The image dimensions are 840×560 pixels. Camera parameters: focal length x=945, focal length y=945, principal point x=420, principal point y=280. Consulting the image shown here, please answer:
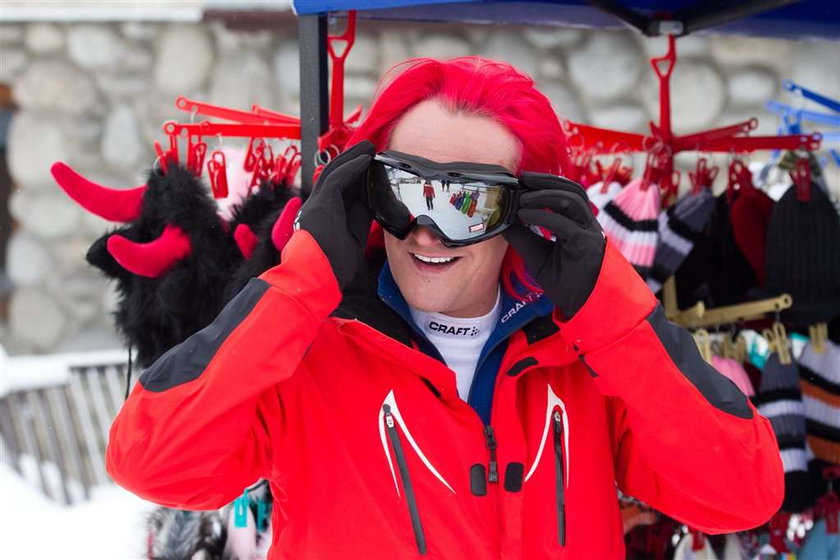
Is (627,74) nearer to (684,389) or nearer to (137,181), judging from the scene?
(137,181)

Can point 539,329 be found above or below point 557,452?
above

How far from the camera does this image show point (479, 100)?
49.4 inches

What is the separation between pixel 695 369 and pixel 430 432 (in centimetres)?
35

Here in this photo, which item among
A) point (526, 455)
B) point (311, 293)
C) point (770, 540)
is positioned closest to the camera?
point (311, 293)

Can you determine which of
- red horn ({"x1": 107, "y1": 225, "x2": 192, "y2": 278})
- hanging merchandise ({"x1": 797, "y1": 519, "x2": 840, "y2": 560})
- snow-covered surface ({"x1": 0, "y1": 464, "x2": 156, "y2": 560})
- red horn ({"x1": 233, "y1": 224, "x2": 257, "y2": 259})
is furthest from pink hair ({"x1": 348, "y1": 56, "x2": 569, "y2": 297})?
snow-covered surface ({"x1": 0, "y1": 464, "x2": 156, "y2": 560})

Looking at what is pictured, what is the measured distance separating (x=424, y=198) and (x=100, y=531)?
325 centimetres

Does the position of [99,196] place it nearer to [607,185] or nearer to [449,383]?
[449,383]

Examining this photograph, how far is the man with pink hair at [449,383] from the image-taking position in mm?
1144

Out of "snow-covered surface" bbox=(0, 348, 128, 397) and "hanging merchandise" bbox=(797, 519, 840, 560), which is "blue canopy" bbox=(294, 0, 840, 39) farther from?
"snow-covered surface" bbox=(0, 348, 128, 397)

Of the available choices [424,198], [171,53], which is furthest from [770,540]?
[171,53]

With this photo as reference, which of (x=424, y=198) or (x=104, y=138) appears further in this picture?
(x=104, y=138)

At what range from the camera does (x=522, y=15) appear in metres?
2.01

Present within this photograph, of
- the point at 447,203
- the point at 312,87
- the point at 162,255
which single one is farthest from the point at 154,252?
the point at 447,203

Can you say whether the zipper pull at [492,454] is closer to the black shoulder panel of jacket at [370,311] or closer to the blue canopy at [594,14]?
the black shoulder panel of jacket at [370,311]
